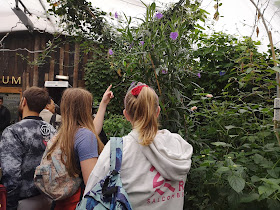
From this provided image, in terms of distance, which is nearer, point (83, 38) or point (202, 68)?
point (202, 68)

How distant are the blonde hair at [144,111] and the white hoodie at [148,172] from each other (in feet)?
0.12

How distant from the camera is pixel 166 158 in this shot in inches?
52.1

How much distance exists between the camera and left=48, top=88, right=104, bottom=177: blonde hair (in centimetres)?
172

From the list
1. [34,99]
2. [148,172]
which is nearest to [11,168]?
[34,99]

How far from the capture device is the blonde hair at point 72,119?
1.72 meters

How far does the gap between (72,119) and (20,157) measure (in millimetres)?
426

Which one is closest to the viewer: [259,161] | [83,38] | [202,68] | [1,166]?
[259,161]

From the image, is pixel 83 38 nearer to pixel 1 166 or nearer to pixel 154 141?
pixel 1 166

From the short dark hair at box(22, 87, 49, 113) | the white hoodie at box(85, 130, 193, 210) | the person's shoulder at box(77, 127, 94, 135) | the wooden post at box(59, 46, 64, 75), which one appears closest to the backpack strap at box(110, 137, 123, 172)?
the white hoodie at box(85, 130, 193, 210)

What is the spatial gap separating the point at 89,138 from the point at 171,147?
0.53 m

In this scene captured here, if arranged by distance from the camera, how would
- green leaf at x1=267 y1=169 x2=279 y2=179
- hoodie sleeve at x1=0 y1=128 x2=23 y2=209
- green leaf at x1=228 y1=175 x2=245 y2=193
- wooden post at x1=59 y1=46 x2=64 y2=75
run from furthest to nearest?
wooden post at x1=59 y1=46 x2=64 y2=75, hoodie sleeve at x1=0 y1=128 x2=23 y2=209, green leaf at x1=267 y1=169 x2=279 y2=179, green leaf at x1=228 y1=175 x2=245 y2=193

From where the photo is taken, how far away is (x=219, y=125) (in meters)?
2.13

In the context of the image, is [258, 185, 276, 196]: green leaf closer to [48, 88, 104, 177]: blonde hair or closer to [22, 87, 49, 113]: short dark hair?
[48, 88, 104, 177]: blonde hair

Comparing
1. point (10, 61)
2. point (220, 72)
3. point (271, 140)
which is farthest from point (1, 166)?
point (10, 61)
